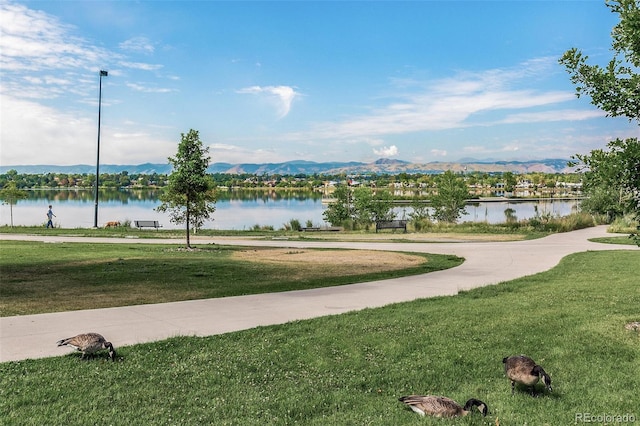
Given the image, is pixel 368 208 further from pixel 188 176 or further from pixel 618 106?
pixel 618 106

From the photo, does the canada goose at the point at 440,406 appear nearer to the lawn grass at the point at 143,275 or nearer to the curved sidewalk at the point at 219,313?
the curved sidewalk at the point at 219,313

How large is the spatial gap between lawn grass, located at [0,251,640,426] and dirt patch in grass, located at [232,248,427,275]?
7105 millimetres

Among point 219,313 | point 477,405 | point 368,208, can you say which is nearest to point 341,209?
point 368,208

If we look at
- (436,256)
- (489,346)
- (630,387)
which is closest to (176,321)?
(489,346)

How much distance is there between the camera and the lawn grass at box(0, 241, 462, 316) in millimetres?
10578

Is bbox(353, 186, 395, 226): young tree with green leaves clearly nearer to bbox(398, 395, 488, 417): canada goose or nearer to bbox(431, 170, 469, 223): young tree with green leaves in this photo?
bbox(431, 170, 469, 223): young tree with green leaves

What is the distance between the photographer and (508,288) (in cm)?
1199

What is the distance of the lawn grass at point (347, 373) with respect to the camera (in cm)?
495

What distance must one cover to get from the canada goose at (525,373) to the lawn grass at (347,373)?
16 cm

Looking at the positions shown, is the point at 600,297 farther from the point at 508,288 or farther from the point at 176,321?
the point at 176,321

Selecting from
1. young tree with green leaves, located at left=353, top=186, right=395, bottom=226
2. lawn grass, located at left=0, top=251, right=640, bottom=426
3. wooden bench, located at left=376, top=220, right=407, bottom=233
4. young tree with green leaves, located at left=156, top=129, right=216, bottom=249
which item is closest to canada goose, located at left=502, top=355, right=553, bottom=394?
lawn grass, located at left=0, top=251, right=640, bottom=426

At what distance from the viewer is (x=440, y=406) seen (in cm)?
488

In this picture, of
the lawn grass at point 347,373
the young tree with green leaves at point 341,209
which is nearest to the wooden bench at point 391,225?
the young tree with green leaves at point 341,209

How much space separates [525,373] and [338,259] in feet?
42.6
